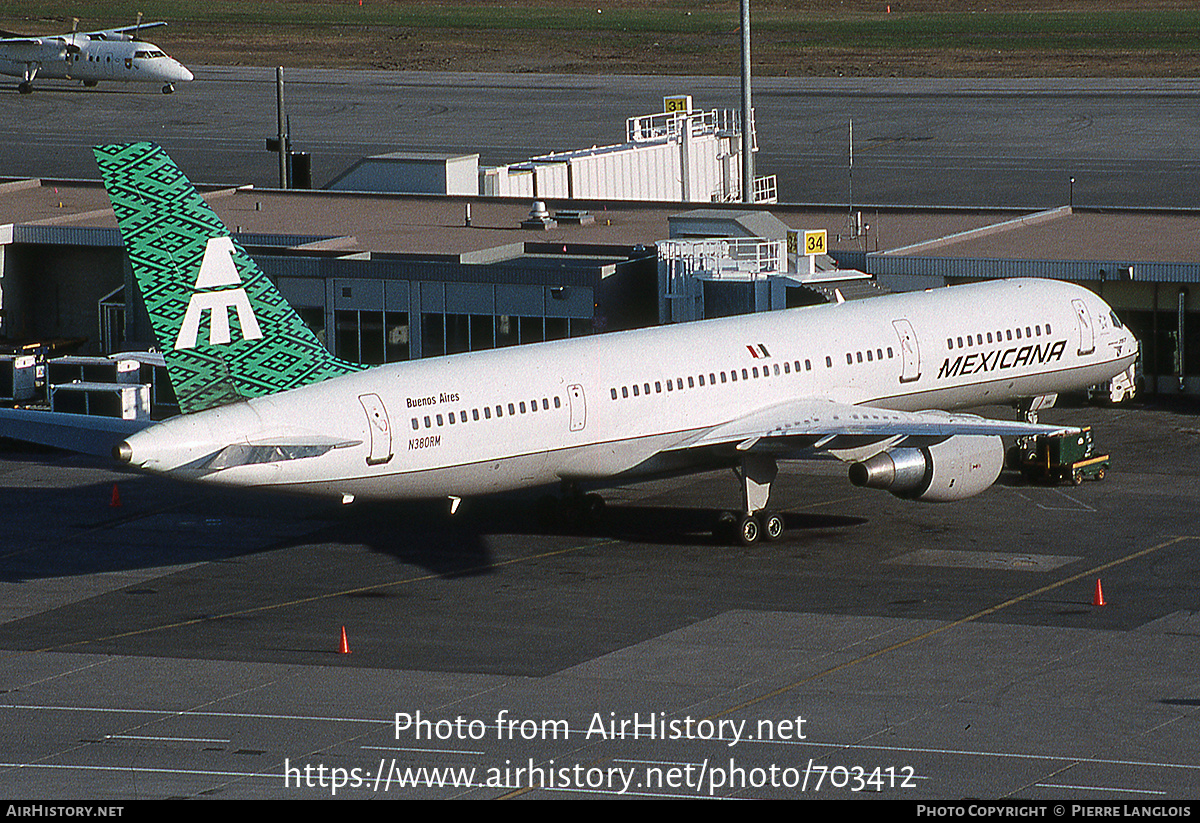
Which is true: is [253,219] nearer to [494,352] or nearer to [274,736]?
[494,352]

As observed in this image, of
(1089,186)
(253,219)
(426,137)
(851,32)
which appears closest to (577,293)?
(253,219)

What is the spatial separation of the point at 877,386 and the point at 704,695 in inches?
759

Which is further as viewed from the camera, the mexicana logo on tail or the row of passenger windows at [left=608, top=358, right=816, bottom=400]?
the row of passenger windows at [left=608, top=358, right=816, bottom=400]

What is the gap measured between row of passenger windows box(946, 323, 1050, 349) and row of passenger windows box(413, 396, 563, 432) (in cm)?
1340

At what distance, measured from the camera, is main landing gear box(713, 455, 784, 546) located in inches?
1870

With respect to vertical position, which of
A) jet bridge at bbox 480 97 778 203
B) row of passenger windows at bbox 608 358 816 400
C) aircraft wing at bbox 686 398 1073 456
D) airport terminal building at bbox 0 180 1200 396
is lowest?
aircraft wing at bbox 686 398 1073 456

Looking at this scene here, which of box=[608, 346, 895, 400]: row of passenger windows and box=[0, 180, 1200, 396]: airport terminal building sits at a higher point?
box=[0, 180, 1200, 396]: airport terminal building

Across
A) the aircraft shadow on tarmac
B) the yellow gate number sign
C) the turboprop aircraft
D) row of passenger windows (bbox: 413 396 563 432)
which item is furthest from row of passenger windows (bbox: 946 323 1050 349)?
row of passenger windows (bbox: 413 396 563 432)

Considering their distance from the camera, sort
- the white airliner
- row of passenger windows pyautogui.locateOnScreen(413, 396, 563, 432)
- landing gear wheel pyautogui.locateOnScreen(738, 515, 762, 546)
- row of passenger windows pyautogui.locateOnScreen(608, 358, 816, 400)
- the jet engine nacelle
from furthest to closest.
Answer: the white airliner → row of passenger windows pyautogui.locateOnScreen(608, 358, 816, 400) → landing gear wheel pyautogui.locateOnScreen(738, 515, 762, 546) → the jet engine nacelle → row of passenger windows pyautogui.locateOnScreen(413, 396, 563, 432)

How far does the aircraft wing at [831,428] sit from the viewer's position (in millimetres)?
46688

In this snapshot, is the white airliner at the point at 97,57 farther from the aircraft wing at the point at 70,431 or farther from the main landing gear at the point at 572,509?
the aircraft wing at the point at 70,431

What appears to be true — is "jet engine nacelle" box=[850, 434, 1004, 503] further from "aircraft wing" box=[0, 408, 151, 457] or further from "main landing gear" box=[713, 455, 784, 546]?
"aircraft wing" box=[0, 408, 151, 457]

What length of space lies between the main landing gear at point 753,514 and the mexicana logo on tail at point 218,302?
12.3m

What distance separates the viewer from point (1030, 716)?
33281mm
